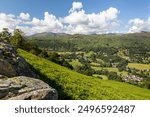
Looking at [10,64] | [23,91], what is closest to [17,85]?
[23,91]

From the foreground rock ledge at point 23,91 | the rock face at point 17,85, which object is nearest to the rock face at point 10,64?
the rock face at point 17,85

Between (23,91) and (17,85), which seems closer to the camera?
(23,91)

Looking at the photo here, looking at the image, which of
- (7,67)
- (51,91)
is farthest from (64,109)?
(7,67)

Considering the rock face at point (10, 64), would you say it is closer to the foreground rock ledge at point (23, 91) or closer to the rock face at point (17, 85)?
the rock face at point (17, 85)

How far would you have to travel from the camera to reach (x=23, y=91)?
1856cm

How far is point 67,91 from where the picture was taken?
2930cm

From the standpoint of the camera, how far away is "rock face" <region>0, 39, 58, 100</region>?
1802 cm

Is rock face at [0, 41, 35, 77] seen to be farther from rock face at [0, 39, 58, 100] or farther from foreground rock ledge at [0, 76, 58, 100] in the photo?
foreground rock ledge at [0, 76, 58, 100]

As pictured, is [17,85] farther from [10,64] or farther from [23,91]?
[10,64]

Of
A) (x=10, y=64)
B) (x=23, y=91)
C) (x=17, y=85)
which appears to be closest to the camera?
(x=23, y=91)

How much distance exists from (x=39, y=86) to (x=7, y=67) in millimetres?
4295

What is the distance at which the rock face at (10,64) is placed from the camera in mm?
22594

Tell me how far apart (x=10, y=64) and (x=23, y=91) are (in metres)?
5.53

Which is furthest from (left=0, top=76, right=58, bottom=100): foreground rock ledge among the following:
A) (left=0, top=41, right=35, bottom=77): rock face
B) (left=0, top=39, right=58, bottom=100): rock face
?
(left=0, top=41, right=35, bottom=77): rock face
